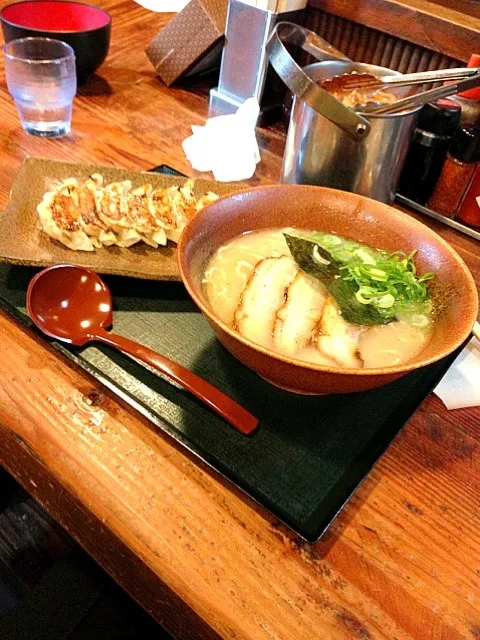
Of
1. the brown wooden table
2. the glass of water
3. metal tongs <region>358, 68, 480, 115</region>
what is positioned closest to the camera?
the brown wooden table

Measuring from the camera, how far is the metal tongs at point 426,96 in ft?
4.09

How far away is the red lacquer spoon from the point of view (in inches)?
35.8

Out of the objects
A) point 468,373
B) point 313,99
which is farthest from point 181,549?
point 313,99

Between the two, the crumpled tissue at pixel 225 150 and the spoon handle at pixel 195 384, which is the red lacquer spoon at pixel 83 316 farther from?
the crumpled tissue at pixel 225 150

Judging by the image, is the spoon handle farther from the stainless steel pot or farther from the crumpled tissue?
the crumpled tissue

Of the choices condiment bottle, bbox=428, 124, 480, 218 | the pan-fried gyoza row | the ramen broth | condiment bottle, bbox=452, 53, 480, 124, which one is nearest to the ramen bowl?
the ramen broth

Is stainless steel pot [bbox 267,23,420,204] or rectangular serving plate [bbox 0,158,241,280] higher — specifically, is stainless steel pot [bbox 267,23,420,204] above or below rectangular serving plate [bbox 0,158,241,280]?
above

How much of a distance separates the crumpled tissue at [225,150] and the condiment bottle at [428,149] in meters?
0.46

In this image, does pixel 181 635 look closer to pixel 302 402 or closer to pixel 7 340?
pixel 302 402

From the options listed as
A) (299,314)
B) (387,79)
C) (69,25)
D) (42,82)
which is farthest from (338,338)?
(69,25)

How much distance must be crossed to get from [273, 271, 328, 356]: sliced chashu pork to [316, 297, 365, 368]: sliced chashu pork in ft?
0.06

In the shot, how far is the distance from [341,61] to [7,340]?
1.10m

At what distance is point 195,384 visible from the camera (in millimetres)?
904

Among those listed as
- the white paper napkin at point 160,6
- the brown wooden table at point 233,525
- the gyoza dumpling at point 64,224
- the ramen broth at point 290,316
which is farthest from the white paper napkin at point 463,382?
the white paper napkin at point 160,6
